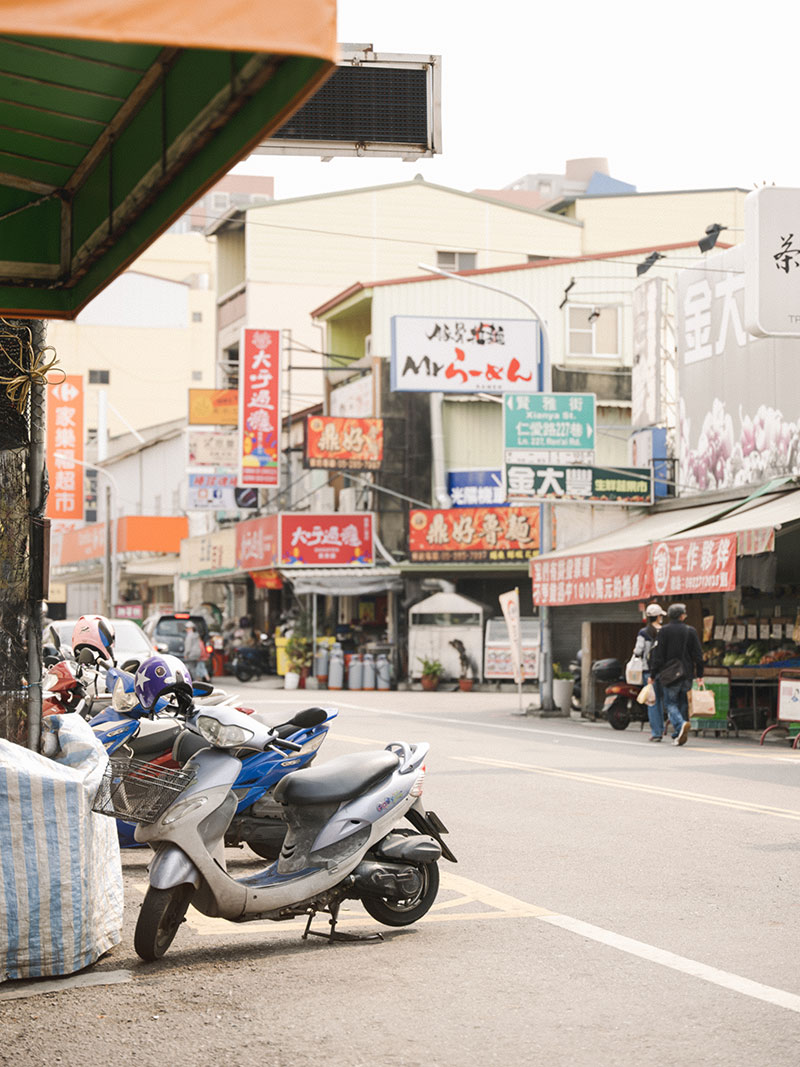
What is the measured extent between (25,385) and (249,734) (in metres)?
2.10

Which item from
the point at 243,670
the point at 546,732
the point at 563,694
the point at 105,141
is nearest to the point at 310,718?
the point at 105,141

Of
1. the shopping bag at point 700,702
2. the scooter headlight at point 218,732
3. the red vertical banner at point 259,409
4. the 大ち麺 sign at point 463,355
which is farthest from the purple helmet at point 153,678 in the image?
the red vertical banner at point 259,409

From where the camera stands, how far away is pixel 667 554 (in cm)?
2169

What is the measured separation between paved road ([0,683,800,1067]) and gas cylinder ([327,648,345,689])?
2501 centimetres

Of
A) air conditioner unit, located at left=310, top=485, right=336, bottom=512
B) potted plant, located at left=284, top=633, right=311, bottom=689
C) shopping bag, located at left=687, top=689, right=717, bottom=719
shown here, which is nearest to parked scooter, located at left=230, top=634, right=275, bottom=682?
potted plant, located at left=284, top=633, right=311, bottom=689

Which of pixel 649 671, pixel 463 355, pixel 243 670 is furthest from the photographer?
pixel 243 670

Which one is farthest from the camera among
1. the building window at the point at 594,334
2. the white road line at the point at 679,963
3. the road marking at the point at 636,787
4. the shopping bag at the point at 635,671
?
the building window at the point at 594,334

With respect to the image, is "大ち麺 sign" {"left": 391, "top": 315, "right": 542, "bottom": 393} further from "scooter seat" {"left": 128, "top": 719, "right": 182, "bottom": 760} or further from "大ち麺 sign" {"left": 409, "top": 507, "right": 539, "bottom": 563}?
"scooter seat" {"left": 128, "top": 719, "right": 182, "bottom": 760}

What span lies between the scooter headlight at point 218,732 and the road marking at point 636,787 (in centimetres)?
577

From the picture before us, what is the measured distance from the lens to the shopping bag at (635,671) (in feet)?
71.9

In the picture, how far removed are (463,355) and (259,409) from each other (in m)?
9.28

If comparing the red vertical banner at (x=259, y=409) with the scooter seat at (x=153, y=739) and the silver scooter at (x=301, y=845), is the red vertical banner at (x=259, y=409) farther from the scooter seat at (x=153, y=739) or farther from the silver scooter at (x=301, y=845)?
the silver scooter at (x=301, y=845)

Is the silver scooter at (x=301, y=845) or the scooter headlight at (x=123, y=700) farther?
the scooter headlight at (x=123, y=700)

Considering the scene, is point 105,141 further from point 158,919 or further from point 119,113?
point 158,919
